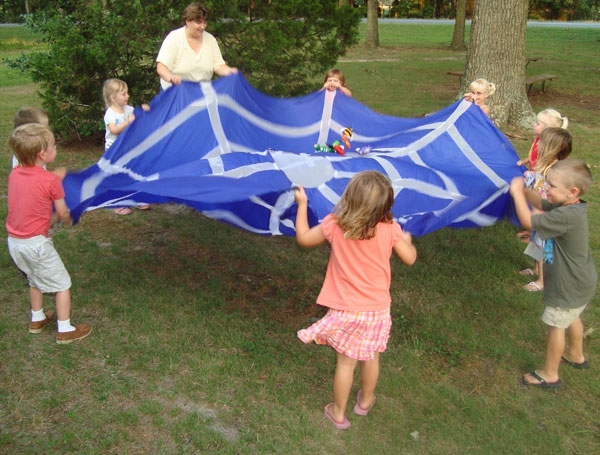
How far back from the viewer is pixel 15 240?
3076 millimetres

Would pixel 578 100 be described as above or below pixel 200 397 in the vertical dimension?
above

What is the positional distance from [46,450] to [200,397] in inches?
28.8

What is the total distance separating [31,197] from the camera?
2.98m

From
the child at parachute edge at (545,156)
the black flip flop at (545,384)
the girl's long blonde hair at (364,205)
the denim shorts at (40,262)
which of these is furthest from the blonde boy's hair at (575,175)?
the denim shorts at (40,262)

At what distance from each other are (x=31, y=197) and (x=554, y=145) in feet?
9.90

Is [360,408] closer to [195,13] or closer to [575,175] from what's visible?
[575,175]

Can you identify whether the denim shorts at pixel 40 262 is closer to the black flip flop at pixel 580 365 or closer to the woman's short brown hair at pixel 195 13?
the woman's short brown hair at pixel 195 13

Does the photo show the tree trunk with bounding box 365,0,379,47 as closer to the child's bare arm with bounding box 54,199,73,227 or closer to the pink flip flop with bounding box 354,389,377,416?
the child's bare arm with bounding box 54,199,73,227

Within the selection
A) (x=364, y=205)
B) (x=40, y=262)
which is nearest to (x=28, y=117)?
(x=40, y=262)

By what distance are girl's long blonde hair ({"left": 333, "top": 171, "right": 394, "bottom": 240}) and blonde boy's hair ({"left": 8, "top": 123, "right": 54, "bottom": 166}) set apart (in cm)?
165

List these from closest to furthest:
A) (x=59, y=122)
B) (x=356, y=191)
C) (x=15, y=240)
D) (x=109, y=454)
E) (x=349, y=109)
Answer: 1. (x=356, y=191)
2. (x=109, y=454)
3. (x=15, y=240)
4. (x=349, y=109)
5. (x=59, y=122)

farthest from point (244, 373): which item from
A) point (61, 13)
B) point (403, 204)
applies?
point (61, 13)

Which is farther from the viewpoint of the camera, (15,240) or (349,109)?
(349,109)

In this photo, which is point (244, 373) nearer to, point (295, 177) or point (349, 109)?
point (295, 177)
